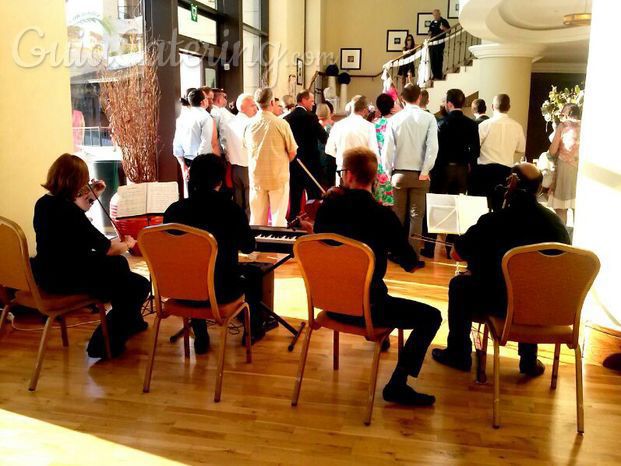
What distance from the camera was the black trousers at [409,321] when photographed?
3033mm

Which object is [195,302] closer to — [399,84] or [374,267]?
[374,267]

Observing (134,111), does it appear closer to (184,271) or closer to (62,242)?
(62,242)

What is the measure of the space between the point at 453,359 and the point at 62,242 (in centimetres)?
225

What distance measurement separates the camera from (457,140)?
234 inches

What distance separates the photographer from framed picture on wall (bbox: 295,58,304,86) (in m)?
13.2

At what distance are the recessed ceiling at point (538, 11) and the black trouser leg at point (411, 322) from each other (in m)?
6.90

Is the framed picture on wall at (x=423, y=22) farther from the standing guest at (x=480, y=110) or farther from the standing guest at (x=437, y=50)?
the standing guest at (x=480, y=110)

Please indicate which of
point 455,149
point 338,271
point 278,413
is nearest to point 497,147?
point 455,149

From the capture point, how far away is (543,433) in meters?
2.85

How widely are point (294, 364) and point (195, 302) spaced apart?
713 mm

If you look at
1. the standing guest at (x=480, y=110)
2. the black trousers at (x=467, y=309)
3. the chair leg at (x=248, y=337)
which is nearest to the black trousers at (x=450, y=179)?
the standing guest at (x=480, y=110)

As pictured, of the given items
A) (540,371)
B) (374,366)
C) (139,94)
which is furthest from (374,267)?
(139,94)

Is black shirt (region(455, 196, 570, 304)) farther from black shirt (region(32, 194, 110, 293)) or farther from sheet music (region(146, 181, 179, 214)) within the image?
sheet music (region(146, 181, 179, 214))

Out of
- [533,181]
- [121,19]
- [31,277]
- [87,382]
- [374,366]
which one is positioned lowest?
[87,382]
